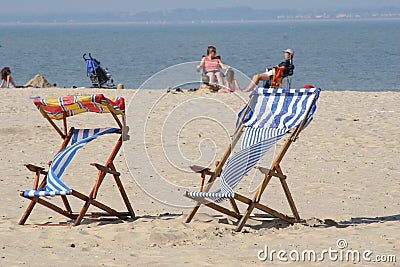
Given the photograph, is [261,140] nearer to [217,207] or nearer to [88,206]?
[217,207]

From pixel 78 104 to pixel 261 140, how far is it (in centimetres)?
148

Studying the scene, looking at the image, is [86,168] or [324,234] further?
[86,168]

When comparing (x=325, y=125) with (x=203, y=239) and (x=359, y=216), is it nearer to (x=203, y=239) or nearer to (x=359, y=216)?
(x=359, y=216)

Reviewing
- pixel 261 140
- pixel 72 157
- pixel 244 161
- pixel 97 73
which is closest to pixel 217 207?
pixel 244 161

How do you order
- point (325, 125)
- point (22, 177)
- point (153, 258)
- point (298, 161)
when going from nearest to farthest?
point (153, 258) → point (22, 177) → point (298, 161) → point (325, 125)

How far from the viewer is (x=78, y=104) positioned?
22.1 ft

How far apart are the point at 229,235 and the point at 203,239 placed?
23 centimetres

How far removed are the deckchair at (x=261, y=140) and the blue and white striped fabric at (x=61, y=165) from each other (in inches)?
35.2

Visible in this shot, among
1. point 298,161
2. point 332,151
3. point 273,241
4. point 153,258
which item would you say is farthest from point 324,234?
point 332,151

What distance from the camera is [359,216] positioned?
7.09 metres

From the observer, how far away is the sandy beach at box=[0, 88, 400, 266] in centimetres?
579

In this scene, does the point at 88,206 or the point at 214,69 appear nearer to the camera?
the point at 88,206

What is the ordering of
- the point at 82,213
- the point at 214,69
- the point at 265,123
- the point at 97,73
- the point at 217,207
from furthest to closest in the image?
the point at 97,73 → the point at 214,69 → the point at 265,123 → the point at 82,213 → the point at 217,207

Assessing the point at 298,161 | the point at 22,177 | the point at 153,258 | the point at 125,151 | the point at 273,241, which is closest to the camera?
the point at 153,258
